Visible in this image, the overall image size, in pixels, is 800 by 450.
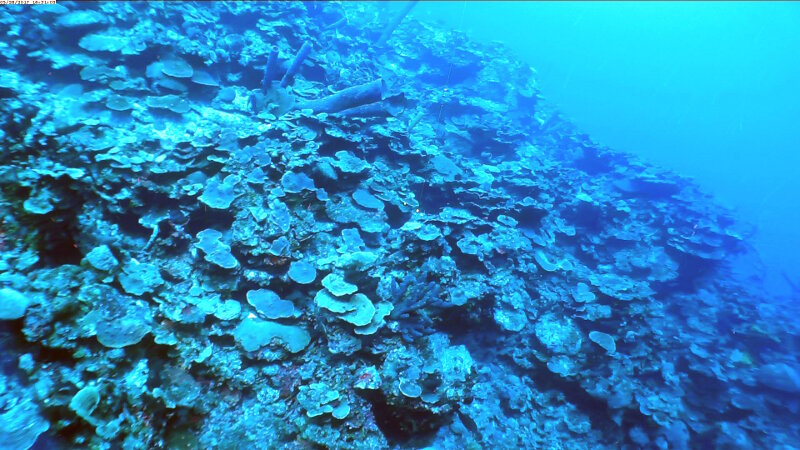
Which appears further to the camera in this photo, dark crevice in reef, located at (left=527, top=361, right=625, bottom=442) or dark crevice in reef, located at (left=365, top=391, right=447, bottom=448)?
dark crevice in reef, located at (left=527, top=361, right=625, bottom=442)

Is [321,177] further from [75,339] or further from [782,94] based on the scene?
[782,94]

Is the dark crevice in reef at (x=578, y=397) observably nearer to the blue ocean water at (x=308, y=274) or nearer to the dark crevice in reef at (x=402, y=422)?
the blue ocean water at (x=308, y=274)

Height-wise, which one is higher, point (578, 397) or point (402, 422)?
point (578, 397)

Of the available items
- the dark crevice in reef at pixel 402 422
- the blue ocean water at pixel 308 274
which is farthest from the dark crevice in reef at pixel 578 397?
the dark crevice in reef at pixel 402 422

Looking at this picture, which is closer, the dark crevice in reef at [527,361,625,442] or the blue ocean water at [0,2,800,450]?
the blue ocean water at [0,2,800,450]

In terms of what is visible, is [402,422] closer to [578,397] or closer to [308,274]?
[308,274]

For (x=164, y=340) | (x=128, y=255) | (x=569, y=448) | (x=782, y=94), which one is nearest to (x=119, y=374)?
(x=164, y=340)

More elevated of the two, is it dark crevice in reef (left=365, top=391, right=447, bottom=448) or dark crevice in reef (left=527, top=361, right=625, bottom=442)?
dark crevice in reef (left=527, top=361, right=625, bottom=442)

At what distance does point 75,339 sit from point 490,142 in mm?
10152

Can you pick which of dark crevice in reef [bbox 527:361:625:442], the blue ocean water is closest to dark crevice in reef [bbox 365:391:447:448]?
the blue ocean water

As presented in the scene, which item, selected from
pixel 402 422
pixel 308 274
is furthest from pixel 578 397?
pixel 308 274

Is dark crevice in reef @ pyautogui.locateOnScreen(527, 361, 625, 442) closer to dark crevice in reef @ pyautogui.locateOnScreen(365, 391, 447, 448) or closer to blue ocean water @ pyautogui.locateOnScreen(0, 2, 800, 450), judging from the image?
blue ocean water @ pyautogui.locateOnScreen(0, 2, 800, 450)

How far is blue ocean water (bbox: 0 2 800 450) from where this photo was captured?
3033 millimetres

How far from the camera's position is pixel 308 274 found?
417 cm
